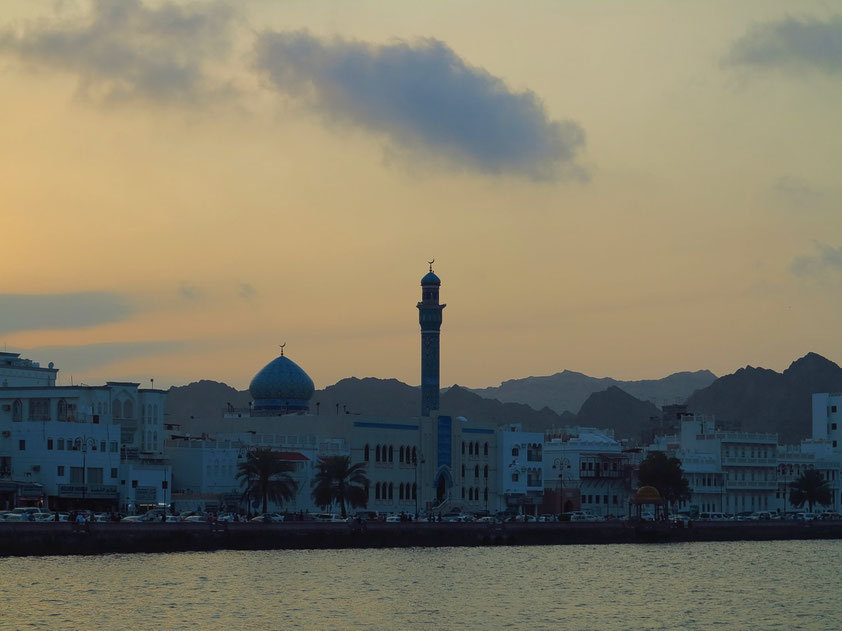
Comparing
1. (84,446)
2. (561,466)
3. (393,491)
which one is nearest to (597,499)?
(561,466)

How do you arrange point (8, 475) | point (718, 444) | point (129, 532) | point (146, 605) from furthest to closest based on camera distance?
point (718, 444)
point (8, 475)
point (129, 532)
point (146, 605)

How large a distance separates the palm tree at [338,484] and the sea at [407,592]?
506 inches

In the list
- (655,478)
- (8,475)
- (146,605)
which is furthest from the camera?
(655,478)

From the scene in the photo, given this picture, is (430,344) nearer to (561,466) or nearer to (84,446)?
(561,466)

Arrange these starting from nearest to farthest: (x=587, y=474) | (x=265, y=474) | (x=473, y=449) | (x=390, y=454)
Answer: (x=265, y=474) → (x=390, y=454) → (x=473, y=449) → (x=587, y=474)

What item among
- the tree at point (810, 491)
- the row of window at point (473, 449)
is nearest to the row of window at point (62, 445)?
the row of window at point (473, 449)

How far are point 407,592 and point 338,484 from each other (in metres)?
42.9

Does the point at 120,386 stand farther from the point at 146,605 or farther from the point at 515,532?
the point at 146,605

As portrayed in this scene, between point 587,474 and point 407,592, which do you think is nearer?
point 407,592

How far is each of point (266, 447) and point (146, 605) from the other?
53.6 m

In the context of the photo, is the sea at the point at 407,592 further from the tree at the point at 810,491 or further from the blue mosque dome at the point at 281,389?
the tree at the point at 810,491

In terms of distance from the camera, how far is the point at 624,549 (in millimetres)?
121375

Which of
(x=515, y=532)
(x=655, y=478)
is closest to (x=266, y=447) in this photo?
(x=515, y=532)

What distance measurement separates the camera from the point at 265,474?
114m
